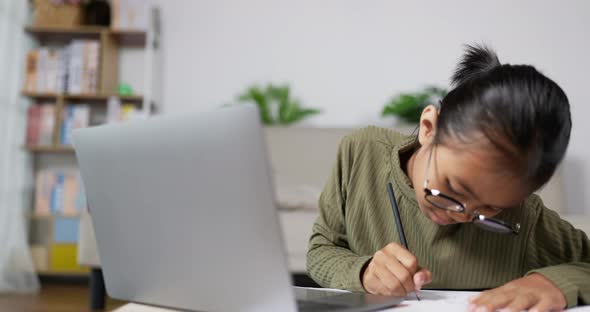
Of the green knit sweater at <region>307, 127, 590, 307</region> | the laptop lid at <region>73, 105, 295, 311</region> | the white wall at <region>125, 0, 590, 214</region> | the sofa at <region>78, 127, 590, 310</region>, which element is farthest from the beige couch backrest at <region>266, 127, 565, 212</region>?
the laptop lid at <region>73, 105, 295, 311</region>

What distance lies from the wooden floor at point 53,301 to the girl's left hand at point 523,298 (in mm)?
2062

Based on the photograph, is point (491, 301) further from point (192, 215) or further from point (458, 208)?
point (192, 215)

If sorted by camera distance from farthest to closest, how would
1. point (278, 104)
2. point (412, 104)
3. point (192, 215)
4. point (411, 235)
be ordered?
point (278, 104)
point (412, 104)
point (411, 235)
point (192, 215)

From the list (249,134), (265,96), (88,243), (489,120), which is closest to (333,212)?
(489,120)

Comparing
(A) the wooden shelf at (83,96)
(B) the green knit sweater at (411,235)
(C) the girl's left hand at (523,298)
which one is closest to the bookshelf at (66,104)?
(A) the wooden shelf at (83,96)

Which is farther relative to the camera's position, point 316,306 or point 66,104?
point 66,104

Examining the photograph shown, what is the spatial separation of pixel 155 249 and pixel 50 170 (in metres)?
3.31

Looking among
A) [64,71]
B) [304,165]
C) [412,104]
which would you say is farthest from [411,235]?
[64,71]

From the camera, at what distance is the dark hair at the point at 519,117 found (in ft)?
1.90

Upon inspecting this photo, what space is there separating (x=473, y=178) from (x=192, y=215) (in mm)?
317

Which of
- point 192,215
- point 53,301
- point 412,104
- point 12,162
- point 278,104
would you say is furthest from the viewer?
point 278,104

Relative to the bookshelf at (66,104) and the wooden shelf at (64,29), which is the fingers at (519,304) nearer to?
the bookshelf at (66,104)

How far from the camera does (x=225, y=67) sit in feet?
11.6

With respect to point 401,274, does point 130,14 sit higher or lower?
higher
